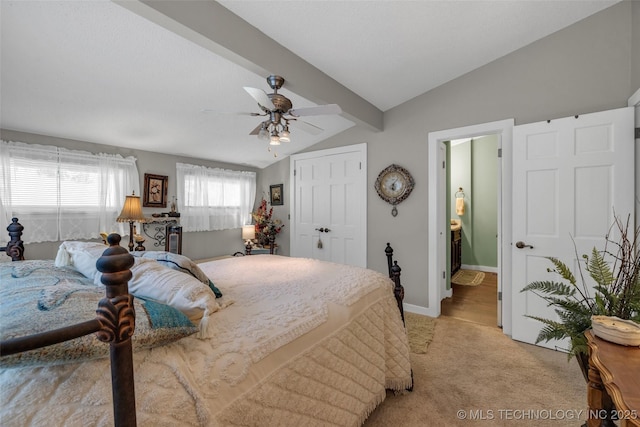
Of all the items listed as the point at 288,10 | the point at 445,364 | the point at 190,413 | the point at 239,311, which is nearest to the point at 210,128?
the point at 288,10

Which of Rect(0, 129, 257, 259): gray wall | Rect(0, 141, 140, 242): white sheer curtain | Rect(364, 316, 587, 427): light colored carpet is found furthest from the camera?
Rect(0, 129, 257, 259): gray wall

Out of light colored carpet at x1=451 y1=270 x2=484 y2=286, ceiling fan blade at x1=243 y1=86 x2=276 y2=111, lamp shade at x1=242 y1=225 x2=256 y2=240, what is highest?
ceiling fan blade at x1=243 y1=86 x2=276 y2=111

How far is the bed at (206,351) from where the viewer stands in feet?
2.14

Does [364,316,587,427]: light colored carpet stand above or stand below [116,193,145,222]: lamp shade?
below

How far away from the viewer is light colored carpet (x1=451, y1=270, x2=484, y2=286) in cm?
473

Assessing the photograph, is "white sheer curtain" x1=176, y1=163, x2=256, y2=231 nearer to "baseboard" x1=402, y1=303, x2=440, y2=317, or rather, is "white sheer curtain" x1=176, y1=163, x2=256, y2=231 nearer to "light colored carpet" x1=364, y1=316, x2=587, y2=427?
"baseboard" x1=402, y1=303, x2=440, y2=317

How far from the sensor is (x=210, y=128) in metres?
3.40

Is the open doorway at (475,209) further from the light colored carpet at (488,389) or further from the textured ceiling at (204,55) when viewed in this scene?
the textured ceiling at (204,55)

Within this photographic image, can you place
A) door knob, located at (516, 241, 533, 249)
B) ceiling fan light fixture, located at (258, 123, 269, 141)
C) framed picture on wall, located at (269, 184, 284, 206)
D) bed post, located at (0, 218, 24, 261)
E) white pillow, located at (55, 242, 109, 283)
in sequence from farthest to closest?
framed picture on wall, located at (269, 184, 284, 206) → door knob, located at (516, 241, 533, 249) → ceiling fan light fixture, located at (258, 123, 269, 141) → bed post, located at (0, 218, 24, 261) → white pillow, located at (55, 242, 109, 283)

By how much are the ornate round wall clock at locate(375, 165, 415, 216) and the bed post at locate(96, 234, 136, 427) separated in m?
3.20

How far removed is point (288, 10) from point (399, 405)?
2.69 meters

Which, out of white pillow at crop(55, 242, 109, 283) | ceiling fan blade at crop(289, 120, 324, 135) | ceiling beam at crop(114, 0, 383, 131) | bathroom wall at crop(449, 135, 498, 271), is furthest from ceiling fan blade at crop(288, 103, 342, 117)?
bathroom wall at crop(449, 135, 498, 271)

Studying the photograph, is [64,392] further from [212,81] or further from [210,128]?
[210,128]

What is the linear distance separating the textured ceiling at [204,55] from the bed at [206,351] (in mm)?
1249
